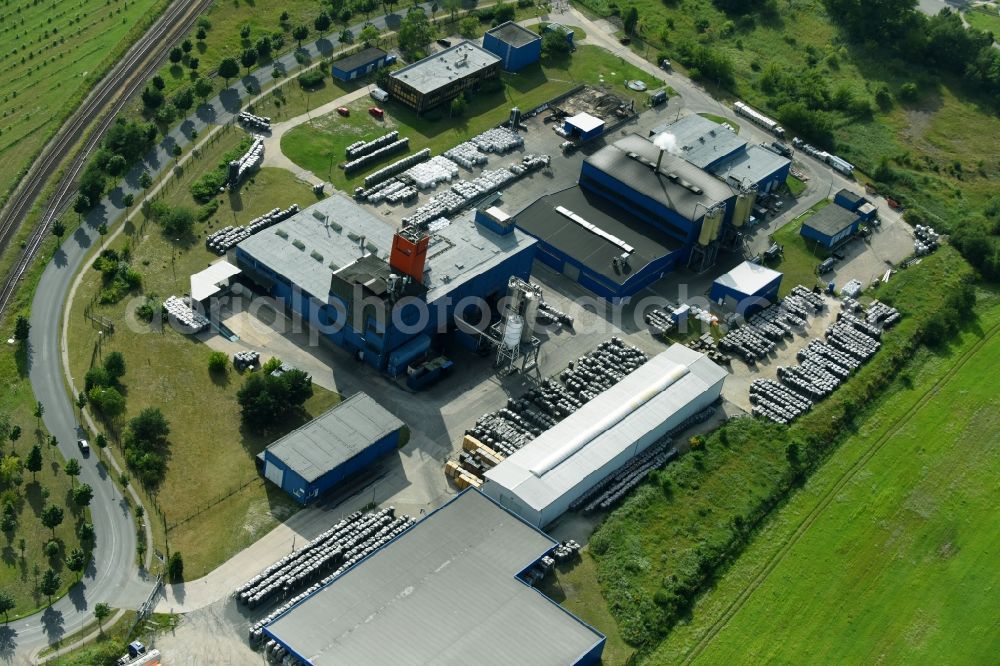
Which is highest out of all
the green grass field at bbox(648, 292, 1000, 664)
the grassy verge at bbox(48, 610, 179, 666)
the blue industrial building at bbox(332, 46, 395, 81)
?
the blue industrial building at bbox(332, 46, 395, 81)

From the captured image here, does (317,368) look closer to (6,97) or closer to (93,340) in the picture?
(93,340)

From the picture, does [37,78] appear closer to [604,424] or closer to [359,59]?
[359,59]

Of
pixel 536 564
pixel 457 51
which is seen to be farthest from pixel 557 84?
pixel 536 564

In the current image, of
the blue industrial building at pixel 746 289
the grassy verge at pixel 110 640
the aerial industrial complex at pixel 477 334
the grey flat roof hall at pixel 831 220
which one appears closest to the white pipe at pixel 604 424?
the aerial industrial complex at pixel 477 334

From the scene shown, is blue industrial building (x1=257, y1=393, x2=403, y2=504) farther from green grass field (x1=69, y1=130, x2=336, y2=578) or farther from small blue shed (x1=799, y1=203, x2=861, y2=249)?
small blue shed (x1=799, y1=203, x2=861, y2=249)

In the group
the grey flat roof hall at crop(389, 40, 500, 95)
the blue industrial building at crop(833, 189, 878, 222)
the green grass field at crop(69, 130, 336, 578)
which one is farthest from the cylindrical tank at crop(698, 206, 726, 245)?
the green grass field at crop(69, 130, 336, 578)

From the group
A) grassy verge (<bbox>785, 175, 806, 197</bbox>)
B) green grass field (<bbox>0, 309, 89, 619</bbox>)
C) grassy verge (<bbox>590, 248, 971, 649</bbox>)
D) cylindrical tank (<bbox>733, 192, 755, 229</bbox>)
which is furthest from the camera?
grassy verge (<bbox>785, 175, 806, 197</bbox>)
